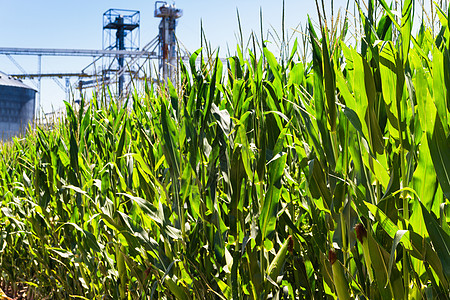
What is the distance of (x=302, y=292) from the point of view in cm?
150

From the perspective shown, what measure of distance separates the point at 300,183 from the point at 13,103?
2438cm

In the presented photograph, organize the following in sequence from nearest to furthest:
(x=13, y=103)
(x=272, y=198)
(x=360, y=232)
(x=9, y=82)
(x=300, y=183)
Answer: (x=360, y=232) → (x=272, y=198) → (x=300, y=183) → (x=13, y=103) → (x=9, y=82)

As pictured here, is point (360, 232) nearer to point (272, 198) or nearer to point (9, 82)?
point (272, 198)

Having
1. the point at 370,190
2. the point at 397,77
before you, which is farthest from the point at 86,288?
the point at 397,77

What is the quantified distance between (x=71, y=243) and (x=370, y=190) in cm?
178

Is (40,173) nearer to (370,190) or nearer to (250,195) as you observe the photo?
(250,195)

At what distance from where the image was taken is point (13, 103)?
914 inches

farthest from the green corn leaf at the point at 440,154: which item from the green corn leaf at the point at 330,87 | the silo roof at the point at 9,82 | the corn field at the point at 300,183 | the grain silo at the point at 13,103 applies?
the silo roof at the point at 9,82

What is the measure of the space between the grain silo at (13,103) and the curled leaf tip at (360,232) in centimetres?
2336

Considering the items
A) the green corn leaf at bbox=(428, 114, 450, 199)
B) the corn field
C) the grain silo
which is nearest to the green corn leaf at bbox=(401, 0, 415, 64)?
the corn field

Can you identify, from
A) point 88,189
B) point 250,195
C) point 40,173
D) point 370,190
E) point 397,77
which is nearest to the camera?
point 397,77

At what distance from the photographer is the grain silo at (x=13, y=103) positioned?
894 inches

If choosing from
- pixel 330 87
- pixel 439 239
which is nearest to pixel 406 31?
pixel 330 87

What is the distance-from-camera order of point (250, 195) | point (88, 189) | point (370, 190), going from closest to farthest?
point (370, 190) < point (250, 195) < point (88, 189)
